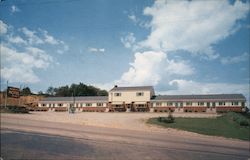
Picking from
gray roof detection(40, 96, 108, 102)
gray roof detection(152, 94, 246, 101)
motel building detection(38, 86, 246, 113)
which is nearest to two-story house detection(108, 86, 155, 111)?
motel building detection(38, 86, 246, 113)

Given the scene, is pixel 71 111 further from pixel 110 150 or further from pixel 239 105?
pixel 110 150

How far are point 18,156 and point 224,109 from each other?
198ft

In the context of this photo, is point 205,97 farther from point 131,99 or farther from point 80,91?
point 80,91

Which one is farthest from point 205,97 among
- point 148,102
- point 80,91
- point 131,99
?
point 80,91

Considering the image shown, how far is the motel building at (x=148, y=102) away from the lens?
212 ft

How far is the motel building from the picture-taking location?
64.6 m

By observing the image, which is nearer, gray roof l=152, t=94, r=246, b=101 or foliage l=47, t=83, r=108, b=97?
gray roof l=152, t=94, r=246, b=101

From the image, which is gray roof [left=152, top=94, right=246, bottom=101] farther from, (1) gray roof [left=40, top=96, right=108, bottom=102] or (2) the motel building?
(1) gray roof [left=40, top=96, right=108, bottom=102]

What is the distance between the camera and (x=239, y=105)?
6312 centimetres

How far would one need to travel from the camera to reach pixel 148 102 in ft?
232

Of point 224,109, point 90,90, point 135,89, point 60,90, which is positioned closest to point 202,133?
point 224,109

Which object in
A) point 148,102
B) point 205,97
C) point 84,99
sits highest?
point 205,97

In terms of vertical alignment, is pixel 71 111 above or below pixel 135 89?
below

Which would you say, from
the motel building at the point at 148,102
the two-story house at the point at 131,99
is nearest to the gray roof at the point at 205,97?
the motel building at the point at 148,102
